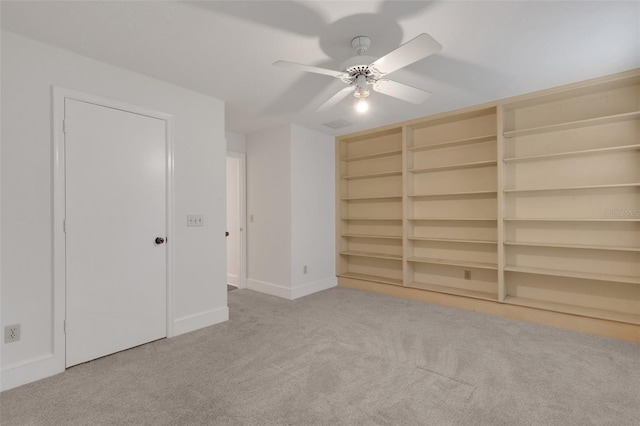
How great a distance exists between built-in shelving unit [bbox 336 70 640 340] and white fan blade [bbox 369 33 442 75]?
7.13 feet

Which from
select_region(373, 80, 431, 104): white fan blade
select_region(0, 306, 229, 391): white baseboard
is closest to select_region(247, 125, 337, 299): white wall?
select_region(373, 80, 431, 104): white fan blade

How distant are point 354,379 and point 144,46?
293 cm

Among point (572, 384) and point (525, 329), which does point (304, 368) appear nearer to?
point (572, 384)

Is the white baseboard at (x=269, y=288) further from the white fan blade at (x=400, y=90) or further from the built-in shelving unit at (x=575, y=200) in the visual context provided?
the white fan blade at (x=400, y=90)

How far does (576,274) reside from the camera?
125 inches

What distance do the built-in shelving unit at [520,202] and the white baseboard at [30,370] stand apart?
3600 mm

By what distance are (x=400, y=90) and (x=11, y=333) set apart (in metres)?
3.31

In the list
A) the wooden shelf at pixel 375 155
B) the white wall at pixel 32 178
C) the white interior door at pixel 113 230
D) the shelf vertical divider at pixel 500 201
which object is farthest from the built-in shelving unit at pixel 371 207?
the white wall at pixel 32 178

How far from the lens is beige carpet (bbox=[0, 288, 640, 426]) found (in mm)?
1800

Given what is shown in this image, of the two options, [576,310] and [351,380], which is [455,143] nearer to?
[576,310]

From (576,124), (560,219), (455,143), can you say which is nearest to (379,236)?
(455,143)

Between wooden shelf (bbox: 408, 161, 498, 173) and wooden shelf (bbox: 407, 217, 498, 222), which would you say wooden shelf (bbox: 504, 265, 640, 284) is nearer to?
wooden shelf (bbox: 407, 217, 498, 222)

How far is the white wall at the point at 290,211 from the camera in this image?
435 centimetres

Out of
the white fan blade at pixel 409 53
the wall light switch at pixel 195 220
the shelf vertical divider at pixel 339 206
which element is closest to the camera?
the white fan blade at pixel 409 53
